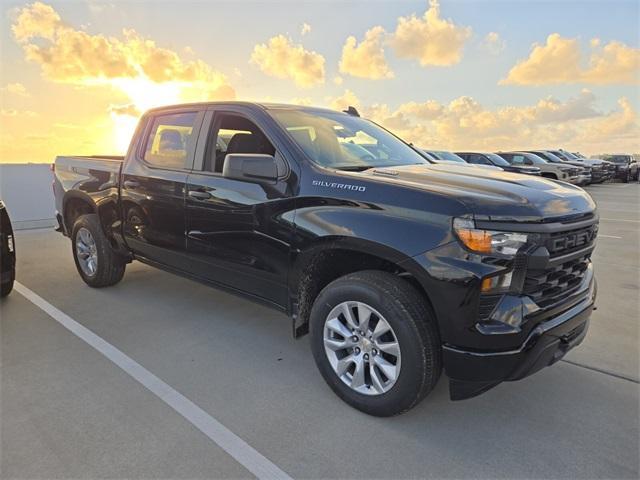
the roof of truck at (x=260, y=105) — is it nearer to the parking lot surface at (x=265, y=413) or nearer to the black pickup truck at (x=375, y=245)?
the black pickup truck at (x=375, y=245)

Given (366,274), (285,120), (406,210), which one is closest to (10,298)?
(285,120)

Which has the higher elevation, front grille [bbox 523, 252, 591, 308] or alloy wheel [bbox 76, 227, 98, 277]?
front grille [bbox 523, 252, 591, 308]

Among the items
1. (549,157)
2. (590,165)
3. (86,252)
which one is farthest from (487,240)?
(549,157)

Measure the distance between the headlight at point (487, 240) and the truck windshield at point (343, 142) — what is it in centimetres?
105

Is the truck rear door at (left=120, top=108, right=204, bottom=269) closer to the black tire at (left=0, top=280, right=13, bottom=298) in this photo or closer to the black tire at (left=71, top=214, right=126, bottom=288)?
the black tire at (left=71, top=214, right=126, bottom=288)

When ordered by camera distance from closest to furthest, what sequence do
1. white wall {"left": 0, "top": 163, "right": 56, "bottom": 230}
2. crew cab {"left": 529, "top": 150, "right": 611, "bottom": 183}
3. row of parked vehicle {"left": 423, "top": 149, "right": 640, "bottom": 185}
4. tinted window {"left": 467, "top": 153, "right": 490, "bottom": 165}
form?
white wall {"left": 0, "top": 163, "right": 56, "bottom": 230}
row of parked vehicle {"left": 423, "top": 149, "right": 640, "bottom": 185}
tinted window {"left": 467, "top": 153, "right": 490, "bottom": 165}
crew cab {"left": 529, "top": 150, "right": 611, "bottom": 183}

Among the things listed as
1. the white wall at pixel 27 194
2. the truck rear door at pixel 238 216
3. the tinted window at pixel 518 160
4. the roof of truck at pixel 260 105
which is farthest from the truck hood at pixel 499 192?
the tinted window at pixel 518 160

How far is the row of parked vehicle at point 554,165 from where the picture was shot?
18350mm

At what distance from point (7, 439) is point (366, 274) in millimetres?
2242

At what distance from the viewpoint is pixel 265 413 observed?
2.73 metres

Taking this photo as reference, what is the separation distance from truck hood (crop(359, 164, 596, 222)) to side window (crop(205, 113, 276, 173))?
1.06m

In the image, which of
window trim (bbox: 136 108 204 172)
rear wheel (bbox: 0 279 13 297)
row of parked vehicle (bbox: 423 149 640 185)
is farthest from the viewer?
row of parked vehicle (bbox: 423 149 640 185)

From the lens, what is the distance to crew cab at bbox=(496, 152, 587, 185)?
1986cm

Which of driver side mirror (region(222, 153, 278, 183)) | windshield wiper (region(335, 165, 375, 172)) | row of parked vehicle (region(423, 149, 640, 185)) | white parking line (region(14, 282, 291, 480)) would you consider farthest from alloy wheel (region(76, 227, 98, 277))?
row of parked vehicle (region(423, 149, 640, 185))
